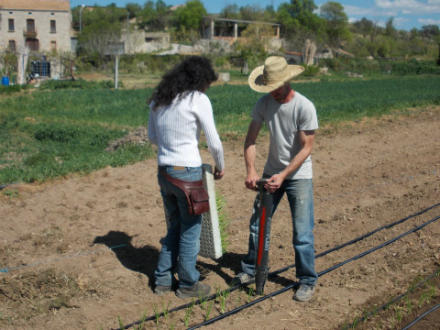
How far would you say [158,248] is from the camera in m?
5.18

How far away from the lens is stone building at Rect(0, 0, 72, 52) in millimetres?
59625

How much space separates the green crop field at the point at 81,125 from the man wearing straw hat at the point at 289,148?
15.3 ft

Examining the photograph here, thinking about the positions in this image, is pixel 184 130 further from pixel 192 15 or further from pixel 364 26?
pixel 364 26

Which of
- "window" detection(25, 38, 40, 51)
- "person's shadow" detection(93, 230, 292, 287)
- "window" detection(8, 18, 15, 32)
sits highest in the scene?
"window" detection(8, 18, 15, 32)

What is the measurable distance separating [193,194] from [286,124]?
0.90 metres

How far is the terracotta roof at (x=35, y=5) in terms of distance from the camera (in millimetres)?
59875

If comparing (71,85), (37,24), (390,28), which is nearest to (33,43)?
(37,24)

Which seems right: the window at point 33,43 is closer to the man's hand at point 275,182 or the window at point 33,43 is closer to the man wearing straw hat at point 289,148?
the man wearing straw hat at point 289,148

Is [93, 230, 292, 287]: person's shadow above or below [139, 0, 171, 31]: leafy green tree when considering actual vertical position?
below

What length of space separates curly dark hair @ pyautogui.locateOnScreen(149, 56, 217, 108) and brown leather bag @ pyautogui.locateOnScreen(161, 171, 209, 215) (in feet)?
1.90

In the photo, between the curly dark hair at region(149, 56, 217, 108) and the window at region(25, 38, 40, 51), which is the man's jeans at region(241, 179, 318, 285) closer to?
the curly dark hair at region(149, 56, 217, 108)

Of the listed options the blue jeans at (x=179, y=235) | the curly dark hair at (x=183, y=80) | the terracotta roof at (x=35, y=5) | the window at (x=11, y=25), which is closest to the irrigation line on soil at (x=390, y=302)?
the blue jeans at (x=179, y=235)

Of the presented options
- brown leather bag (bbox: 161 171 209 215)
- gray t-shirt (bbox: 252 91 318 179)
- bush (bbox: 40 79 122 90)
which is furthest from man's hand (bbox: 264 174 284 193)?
bush (bbox: 40 79 122 90)

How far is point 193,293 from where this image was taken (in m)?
4.01
